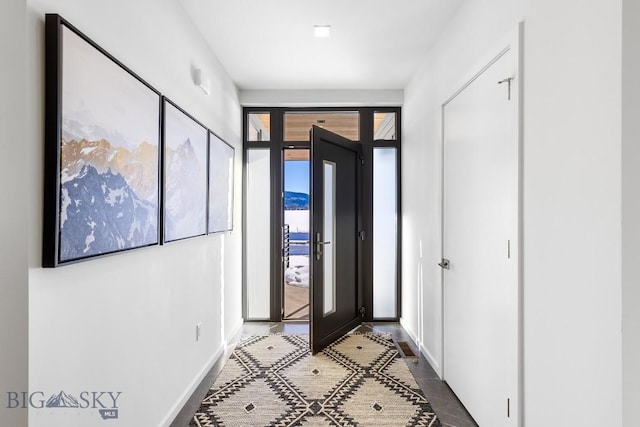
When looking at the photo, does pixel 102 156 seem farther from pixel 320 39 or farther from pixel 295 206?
pixel 295 206

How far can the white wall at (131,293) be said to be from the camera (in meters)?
1.11

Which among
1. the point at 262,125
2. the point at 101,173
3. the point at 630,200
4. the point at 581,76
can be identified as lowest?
the point at 630,200

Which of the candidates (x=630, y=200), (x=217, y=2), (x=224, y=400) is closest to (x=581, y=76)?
(x=630, y=200)

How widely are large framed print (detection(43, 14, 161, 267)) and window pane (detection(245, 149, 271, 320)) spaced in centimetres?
230

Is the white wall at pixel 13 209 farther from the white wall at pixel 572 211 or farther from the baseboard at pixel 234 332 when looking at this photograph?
the baseboard at pixel 234 332

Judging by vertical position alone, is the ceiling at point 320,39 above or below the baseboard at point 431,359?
above

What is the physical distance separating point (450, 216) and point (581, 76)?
4.55 feet

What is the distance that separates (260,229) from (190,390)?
6.56 feet

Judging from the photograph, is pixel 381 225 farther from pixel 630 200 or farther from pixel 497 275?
pixel 630 200

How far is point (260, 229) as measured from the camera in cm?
412

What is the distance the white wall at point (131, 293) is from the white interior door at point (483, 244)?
1.79 metres

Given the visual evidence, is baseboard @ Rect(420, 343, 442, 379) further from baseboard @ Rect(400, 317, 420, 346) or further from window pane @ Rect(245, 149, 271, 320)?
window pane @ Rect(245, 149, 271, 320)

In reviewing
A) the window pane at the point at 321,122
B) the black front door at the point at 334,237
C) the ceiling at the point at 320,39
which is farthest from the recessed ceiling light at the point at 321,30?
the window pane at the point at 321,122

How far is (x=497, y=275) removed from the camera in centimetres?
183
